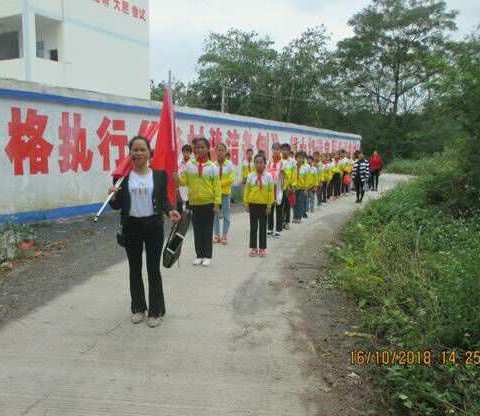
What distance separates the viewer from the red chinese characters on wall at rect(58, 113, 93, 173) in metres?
9.43

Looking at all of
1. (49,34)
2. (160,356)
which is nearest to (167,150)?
(160,356)

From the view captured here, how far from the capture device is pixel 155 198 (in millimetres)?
4270

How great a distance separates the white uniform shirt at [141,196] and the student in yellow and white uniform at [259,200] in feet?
10.2

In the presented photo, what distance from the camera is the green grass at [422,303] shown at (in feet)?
10.4

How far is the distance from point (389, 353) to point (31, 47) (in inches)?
740

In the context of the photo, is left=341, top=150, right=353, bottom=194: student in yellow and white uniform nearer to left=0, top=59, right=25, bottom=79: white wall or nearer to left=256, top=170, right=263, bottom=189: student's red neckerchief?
left=256, top=170, right=263, bottom=189: student's red neckerchief

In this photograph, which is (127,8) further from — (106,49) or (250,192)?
(250,192)

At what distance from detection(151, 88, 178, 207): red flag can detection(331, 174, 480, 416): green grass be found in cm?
225

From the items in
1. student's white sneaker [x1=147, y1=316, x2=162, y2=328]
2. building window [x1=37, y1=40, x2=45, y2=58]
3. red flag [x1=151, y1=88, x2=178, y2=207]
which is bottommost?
student's white sneaker [x1=147, y1=316, x2=162, y2=328]

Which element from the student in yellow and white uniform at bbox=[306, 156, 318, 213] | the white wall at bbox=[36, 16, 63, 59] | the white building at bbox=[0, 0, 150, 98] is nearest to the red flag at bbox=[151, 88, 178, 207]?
the student in yellow and white uniform at bbox=[306, 156, 318, 213]

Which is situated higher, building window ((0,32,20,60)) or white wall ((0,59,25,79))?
building window ((0,32,20,60))

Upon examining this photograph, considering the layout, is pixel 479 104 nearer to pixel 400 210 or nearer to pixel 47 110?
pixel 400 210

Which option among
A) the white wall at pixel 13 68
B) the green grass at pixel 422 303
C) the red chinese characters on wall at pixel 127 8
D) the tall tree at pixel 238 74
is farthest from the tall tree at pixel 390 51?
the green grass at pixel 422 303

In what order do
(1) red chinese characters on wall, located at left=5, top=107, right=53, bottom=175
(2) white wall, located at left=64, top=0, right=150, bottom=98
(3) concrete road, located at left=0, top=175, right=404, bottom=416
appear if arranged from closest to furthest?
(3) concrete road, located at left=0, top=175, right=404, bottom=416 → (1) red chinese characters on wall, located at left=5, top=107, right=53, bottom=175 → (2) white wall, located at left=64, top=0, right=150, bottom=98
